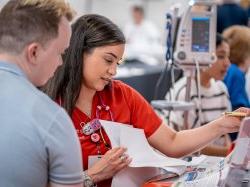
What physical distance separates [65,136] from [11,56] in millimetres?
233

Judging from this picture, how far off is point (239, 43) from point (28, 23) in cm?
281

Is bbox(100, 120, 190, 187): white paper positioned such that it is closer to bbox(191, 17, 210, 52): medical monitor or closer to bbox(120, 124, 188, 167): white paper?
bbox(120, 124, 188, 167): white paper

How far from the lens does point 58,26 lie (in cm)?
136

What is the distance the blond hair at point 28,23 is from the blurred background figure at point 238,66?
2.54 meters

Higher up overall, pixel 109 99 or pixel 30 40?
pixel 30 40

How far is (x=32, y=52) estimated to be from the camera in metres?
1.34

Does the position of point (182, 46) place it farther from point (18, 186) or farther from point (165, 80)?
point (18, 186)

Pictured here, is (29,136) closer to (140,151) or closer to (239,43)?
(140,151)

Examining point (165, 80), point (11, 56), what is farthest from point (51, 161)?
point (165, 80)

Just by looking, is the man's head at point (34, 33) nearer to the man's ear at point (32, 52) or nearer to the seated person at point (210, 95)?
the man's ear at point (32, 52)

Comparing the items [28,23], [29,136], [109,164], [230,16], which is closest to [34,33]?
[28,23]

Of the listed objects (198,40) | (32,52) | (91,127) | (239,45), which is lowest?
(91,127)

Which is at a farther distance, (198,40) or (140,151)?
(198,40)

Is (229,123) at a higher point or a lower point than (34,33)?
lower
